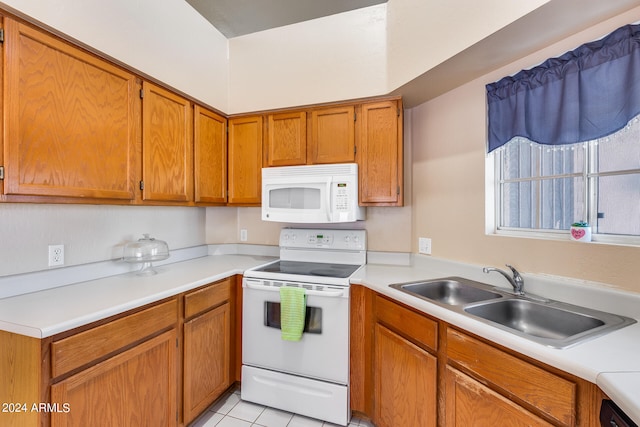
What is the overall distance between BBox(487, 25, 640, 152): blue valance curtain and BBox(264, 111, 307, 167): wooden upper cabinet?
1.32 meters

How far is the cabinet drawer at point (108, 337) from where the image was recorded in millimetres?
1092

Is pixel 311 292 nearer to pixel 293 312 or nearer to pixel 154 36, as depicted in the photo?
pixel 293 312

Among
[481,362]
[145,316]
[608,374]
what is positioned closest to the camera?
[608,374]

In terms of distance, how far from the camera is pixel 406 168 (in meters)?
2.31

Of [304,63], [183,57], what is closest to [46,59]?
[183,57]

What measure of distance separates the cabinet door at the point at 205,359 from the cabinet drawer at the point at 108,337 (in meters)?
0.20

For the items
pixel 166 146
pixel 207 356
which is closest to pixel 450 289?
pixel 207 356

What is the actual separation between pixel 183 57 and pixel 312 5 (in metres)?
A: 0.99

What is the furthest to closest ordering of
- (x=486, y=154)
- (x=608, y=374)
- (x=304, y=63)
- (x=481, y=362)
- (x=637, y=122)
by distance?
(x=304, y=63), (x=486, y=154), (x=637, y=122), (x=481, y=362), (x=608, y=374)

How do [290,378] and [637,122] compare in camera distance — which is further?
[290,378]

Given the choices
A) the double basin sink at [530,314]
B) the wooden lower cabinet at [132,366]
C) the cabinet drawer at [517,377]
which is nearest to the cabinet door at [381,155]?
the double basin sink at [530,314]

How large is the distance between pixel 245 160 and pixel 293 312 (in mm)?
1346

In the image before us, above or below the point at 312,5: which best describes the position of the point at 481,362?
below

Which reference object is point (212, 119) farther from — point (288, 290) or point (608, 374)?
A: point (608, 374)
